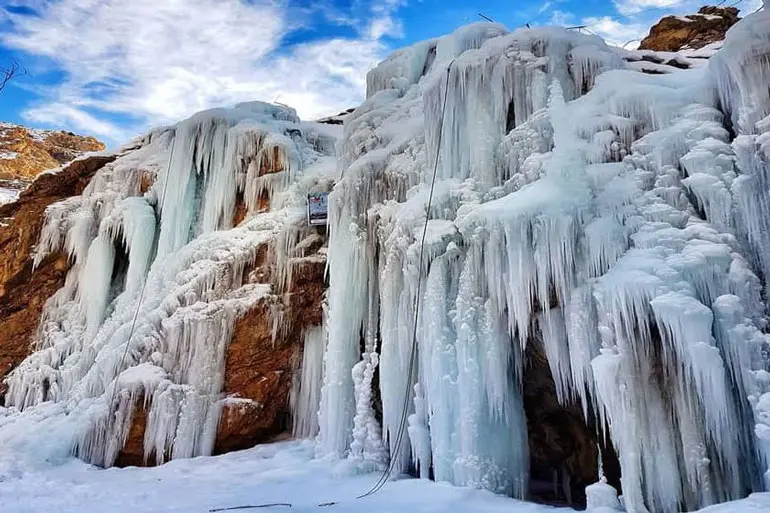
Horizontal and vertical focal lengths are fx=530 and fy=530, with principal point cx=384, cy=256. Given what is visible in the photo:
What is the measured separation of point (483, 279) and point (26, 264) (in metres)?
9.94

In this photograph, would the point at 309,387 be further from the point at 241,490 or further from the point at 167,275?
the point at 167,275

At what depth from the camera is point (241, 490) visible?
5.39m

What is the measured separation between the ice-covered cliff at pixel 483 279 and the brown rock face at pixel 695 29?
429cm

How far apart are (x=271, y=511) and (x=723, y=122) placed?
5114mm

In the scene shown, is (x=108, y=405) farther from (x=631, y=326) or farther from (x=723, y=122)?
(x=723, y=122)

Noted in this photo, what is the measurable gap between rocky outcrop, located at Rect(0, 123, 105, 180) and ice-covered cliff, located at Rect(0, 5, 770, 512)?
13.7m

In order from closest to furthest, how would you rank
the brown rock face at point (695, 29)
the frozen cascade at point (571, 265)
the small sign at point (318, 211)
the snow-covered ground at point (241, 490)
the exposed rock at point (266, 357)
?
1. the frozen cascade at point (571, 265)
2. the snow-covered ground at point (241, 490)
3. the exposed rock at point (266, 357)
4. the small sign at point (318, 211)
5. the brown rock face at point (695, 29)

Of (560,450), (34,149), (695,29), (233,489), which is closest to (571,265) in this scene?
(560,450)

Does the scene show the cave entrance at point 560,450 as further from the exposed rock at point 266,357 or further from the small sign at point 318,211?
the small sign at point 318,211

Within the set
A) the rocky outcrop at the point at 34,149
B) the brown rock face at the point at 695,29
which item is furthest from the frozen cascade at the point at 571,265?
the rocky outcrop at the point at 34,149

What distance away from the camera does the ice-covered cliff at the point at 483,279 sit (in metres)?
3.91

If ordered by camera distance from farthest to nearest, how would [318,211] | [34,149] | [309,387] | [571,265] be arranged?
[34,149] → [318,211] → [309,387] → [571,265]

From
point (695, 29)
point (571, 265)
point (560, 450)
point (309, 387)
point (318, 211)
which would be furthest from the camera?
point (695, 29)

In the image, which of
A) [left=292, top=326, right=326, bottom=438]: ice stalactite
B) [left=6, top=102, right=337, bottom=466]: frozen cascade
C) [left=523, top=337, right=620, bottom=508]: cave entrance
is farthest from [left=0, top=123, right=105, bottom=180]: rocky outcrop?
[left=523, top=337, right=620, bottom=508]: cave entrance
